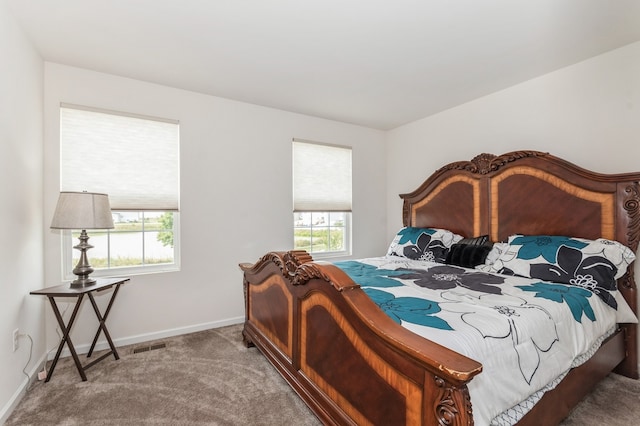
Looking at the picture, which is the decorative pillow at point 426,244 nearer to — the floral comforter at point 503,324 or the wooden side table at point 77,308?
the floral comforter at point 503,324

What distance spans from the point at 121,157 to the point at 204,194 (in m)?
0.81

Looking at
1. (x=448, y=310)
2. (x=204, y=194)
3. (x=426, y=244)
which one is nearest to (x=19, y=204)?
(x=204, y=194)

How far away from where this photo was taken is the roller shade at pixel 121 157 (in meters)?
2.66

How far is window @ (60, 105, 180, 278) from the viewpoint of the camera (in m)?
2.68

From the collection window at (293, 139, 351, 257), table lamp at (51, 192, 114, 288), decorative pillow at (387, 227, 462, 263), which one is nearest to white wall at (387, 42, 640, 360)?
decorative pillow at (387, 227, 462, 263)

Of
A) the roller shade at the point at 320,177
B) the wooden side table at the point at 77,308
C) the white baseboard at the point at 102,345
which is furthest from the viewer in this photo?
the roller shade at the point at 320,177

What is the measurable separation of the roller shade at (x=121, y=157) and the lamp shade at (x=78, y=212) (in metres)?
0.51

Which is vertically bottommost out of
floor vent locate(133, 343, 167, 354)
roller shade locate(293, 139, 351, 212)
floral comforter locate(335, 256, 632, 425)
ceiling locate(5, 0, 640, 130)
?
floor vent locate(133, 343, 167, 354)

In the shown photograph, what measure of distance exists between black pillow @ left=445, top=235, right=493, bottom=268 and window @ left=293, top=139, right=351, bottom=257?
5.37ft

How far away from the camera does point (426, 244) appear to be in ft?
10.6

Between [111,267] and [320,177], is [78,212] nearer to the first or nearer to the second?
[111,267]

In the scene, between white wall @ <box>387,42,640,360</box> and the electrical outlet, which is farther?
white wall @ <box>387,42,640,360</box>

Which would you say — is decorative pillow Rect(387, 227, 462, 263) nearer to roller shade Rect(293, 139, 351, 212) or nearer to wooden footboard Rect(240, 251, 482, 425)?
roller shade Rect(293, 139, 351, 212)

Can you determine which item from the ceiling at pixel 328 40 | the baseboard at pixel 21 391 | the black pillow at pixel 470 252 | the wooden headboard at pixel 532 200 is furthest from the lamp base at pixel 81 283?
the wooden headboard at pixel 532 200
